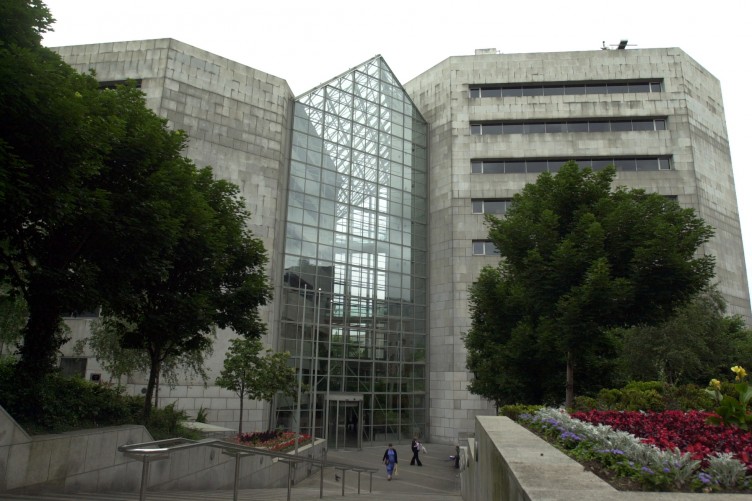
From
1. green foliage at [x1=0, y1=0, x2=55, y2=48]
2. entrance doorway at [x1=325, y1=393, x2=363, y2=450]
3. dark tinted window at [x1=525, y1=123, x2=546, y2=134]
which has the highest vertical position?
dark tinted window at [x1=525, y1=123, x2=546, y2=134]

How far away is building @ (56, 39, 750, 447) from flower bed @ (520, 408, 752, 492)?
27580 millimetres

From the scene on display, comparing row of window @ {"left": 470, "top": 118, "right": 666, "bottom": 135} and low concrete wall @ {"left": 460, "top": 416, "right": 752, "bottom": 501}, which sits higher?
row of window @ {"left": 470, "top": 118, "right": 666, "bottom": 135}

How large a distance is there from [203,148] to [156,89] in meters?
5.10

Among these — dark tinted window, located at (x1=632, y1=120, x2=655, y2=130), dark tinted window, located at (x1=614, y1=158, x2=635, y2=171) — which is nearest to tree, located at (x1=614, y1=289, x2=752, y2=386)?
dark tinted window, located at (x1=614, y1=158, x2=635, y2=171)

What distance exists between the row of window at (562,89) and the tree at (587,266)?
26283mm

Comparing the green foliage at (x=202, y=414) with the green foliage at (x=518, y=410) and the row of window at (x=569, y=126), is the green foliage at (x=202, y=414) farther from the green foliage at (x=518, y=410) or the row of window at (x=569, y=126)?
the row of window at (x=569, y=126)

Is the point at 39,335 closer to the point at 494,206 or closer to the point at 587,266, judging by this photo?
the point at 587,266

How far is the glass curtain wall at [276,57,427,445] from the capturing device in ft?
119

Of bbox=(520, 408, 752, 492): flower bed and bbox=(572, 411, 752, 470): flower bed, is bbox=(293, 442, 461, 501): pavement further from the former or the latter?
bbox=(520, 408, 752, 492): flower bed

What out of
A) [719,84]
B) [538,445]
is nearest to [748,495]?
[538,445]

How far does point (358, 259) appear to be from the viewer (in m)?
39.3

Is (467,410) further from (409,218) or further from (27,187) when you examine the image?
(27,187)

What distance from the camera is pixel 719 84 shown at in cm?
4600

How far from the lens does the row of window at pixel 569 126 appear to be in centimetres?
4238
